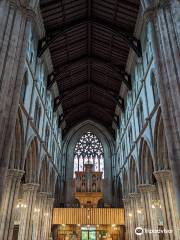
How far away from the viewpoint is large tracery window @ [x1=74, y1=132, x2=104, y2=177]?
32.3m

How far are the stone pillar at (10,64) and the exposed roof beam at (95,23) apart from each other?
5.48m

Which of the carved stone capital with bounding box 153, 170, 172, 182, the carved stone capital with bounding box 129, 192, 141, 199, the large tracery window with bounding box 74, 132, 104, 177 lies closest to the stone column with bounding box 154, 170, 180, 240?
the carved stone capital with bounding box 153, 170, 172, 182

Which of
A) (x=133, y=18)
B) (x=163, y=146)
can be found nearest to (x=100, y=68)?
(x=133, y=18)

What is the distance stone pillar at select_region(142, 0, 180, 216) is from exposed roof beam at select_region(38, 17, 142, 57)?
5.05m

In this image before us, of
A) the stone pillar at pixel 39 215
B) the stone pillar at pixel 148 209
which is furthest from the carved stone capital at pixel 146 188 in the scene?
the stone pillar at pixel 39 215

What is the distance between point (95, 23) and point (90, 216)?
18661 millimetres

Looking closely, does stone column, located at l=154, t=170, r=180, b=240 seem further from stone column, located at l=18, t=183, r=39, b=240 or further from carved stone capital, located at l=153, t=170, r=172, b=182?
stone column, located at l=18, t=183, r=39, b=240

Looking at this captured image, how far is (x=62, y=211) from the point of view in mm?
25781

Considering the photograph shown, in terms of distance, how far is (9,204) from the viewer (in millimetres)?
13281

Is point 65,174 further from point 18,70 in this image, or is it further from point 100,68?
point 18,70

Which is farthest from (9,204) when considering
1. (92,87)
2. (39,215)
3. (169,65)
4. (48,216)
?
(92,87)

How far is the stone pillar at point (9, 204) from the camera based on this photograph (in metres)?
12.3

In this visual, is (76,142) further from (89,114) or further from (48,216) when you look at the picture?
(48,216)

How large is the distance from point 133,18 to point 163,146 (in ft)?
31.6
